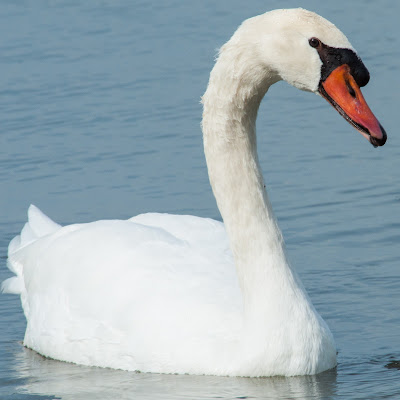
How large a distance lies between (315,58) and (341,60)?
150 mm

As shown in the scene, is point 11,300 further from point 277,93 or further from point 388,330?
point 277,93

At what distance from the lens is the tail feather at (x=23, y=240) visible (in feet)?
29.0

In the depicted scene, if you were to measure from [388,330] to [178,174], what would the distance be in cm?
368

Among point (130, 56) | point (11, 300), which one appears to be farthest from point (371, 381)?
point (130, 56)

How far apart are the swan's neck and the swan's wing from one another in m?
0.26

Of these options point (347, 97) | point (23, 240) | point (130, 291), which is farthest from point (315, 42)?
point (23, 240)

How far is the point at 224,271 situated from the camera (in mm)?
7652

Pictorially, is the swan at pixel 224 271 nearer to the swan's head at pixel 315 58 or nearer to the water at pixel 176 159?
the swan's head at pixel 315 58

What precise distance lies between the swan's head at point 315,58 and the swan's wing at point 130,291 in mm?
1523

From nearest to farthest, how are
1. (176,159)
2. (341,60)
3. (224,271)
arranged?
(341,60), (224,271), (176,159)

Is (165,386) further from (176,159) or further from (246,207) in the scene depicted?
(176,159)

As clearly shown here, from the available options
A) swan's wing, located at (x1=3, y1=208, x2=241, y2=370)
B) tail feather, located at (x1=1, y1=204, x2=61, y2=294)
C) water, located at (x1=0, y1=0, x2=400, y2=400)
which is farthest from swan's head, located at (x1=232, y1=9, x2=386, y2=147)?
tail feather, located at (x1=1, y1=204, x2=61, y2=294)

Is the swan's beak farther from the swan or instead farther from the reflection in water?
the reflection in water

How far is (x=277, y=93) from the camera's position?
12953 mm
